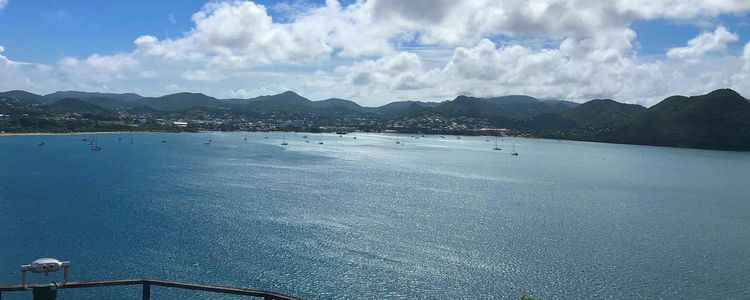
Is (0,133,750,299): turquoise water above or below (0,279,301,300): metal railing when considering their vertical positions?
below

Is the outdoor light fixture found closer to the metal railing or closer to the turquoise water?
the metal railing

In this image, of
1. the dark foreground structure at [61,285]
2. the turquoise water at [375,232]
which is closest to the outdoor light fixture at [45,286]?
the dark foreground structure at [61,285]

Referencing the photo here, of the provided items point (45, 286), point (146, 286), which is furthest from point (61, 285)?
point (146, 286)

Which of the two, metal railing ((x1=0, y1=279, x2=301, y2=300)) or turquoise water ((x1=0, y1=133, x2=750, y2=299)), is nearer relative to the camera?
metal railing ((x1=0, y1=279, x2=301, y2=300))

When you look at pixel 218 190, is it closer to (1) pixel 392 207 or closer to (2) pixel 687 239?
(1) pixel 392 207

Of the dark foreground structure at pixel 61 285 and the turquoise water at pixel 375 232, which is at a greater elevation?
the dark foreground structure at pixel 61 285

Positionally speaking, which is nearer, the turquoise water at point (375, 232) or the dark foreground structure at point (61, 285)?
the dark foreground structure at point (61, 285)

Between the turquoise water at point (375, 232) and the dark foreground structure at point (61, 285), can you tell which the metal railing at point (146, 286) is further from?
the turquoise water at point (375, 232)

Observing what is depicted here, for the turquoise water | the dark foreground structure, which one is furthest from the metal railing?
the turquoise water

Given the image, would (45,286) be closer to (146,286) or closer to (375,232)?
(146,286)
